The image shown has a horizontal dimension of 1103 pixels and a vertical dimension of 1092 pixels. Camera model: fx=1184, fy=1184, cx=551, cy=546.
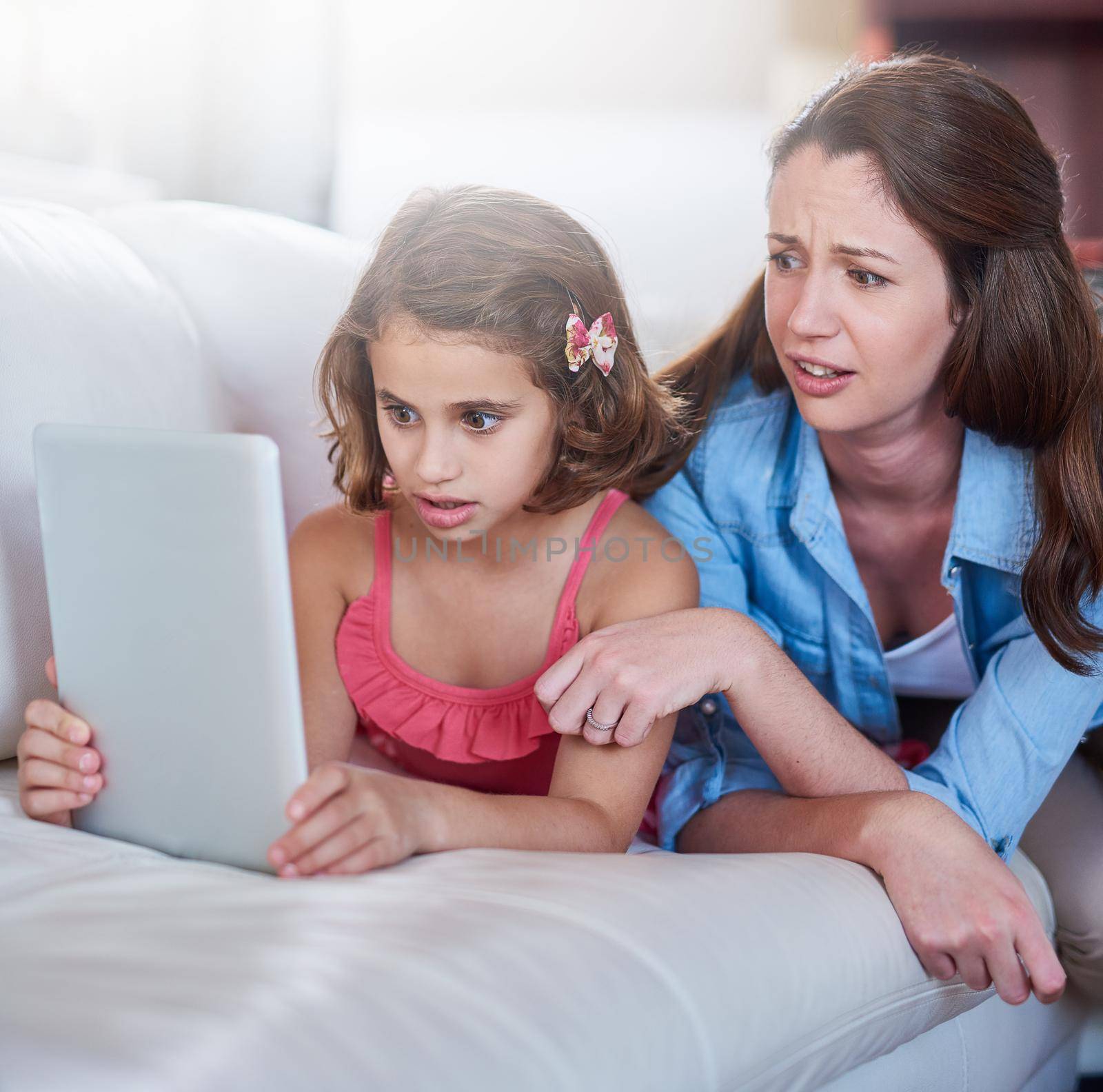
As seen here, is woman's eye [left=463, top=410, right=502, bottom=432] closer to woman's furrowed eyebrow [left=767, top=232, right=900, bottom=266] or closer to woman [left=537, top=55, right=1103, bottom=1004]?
woman [left=537, top=55, right=1103, bottom=1004]

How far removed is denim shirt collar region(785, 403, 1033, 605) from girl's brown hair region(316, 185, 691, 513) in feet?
0.50

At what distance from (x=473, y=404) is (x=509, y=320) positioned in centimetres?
9

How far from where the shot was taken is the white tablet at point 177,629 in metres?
0.74

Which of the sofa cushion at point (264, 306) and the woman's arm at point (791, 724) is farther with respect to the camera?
the sofa cushion at point (264, 306)

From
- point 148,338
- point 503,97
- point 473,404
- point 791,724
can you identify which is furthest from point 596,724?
point 503,97

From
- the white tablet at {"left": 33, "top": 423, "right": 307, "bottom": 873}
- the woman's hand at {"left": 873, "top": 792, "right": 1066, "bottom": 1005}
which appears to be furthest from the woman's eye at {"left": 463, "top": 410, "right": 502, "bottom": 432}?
the woman's hand at {"left": 873, "top": 792, "right": 1066, "bottom": 1005}

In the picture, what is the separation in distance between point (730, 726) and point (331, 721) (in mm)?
419

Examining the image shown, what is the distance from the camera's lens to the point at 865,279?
107 cm

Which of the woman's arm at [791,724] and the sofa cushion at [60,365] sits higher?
the sofa cushion at [60,365]

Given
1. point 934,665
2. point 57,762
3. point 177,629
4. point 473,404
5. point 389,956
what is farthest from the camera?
point 934,665

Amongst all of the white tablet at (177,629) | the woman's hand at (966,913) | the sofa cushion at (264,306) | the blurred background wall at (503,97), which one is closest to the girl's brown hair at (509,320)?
the sofa cushion at (264,306)

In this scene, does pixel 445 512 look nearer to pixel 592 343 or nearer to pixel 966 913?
pixel 592 343

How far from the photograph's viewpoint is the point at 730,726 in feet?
4.13

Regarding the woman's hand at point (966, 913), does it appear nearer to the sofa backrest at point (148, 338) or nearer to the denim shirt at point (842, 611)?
the denim shirt at point (842, 611)
